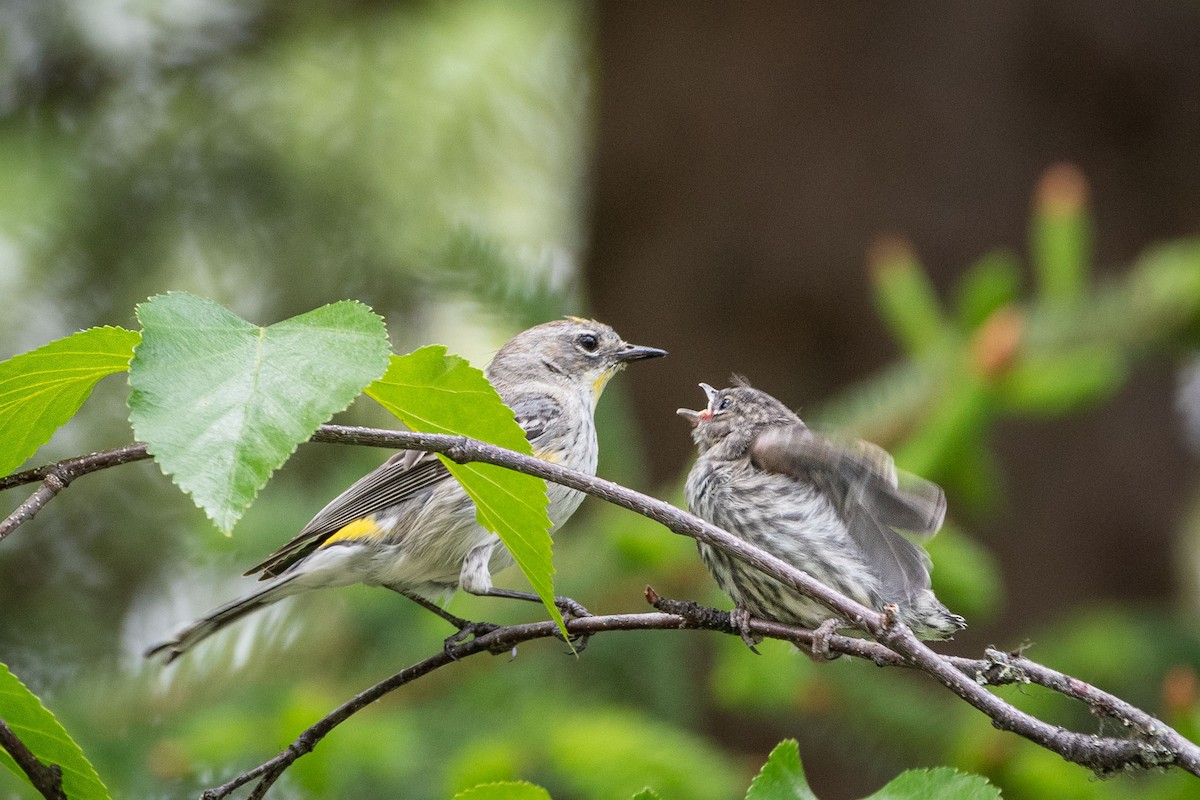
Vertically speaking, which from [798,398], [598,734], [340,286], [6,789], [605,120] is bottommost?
[598,734]

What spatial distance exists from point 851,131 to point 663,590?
269 cm

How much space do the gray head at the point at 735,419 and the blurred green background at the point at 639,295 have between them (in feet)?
2.10

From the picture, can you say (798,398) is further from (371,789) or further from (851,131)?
(371,789)

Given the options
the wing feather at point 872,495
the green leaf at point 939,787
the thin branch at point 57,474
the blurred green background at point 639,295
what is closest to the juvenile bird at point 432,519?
the blurred green background at point 639,295

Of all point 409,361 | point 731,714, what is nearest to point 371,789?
point 731,714

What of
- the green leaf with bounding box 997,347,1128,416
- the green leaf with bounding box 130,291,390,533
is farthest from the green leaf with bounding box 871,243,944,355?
the green leaf with bounding box 130,291,390,533

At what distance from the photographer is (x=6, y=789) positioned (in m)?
3.38

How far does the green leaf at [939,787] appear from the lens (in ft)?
4.76

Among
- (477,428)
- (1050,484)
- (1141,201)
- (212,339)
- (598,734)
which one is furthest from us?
(1141,201)

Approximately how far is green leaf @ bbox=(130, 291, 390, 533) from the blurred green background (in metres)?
1.64

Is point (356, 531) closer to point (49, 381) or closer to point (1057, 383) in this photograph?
point (49, 381)

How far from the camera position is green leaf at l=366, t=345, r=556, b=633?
4.82 feet

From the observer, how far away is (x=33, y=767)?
149 centimetres

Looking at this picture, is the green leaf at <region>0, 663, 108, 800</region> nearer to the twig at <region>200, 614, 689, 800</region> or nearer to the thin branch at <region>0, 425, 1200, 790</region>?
the twig at <region>200, 614, 689, 800</region>
